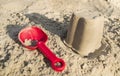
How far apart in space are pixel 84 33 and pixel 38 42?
18.4 inches

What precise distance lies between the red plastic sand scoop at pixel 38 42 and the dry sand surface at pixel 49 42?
6 centimetres

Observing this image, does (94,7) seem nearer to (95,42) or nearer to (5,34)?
(95,42)

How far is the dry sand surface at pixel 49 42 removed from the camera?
86.5 inches

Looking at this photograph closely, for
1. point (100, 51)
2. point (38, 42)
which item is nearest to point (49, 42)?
point (38, 42)

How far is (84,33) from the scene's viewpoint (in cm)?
222

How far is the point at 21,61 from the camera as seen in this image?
7.34 ft

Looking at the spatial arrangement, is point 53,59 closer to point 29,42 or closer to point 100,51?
point 29,42

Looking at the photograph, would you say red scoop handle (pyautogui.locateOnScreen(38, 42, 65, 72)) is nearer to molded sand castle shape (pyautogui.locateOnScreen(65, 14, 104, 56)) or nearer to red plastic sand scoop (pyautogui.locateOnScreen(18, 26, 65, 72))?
red plastic sand scoop (pyautogui.locateOnScreen(18, 26, 65, 72))

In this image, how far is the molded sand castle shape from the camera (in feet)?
7.09

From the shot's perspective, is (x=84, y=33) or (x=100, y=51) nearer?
(x=84, y=33)

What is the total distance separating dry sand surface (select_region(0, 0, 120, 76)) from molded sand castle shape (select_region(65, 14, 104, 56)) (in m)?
0.07

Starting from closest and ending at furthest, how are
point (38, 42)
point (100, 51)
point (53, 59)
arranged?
1. point (53, 59)
2. point (38, 42)
3. point (100, 51)

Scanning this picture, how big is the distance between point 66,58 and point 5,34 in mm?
769

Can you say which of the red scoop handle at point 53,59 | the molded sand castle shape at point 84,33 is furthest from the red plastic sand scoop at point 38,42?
A: the molded sand castle shape at point 84,33
